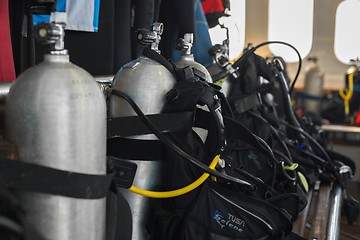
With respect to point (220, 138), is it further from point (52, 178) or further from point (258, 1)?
point (258, 1)

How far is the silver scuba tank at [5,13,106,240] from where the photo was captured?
544 mm

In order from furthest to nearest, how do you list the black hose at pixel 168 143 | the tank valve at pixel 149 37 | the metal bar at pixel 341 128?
1. the metal bar at pixel 341 128
2. the tank valve at pixel 149 37
3. the black hose at pixel 168 143

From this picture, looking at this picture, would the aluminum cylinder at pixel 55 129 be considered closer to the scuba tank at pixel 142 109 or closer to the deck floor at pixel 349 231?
the scuba tank at pixel 142 109

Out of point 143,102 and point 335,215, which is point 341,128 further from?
point 143,102

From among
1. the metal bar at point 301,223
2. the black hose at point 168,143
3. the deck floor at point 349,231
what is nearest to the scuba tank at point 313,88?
the deck floor at point 349,231

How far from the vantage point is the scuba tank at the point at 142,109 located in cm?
76

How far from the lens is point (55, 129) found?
546 mm

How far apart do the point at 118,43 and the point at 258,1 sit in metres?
3.05

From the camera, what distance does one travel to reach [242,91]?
1358mm

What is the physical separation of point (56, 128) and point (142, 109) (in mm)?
226

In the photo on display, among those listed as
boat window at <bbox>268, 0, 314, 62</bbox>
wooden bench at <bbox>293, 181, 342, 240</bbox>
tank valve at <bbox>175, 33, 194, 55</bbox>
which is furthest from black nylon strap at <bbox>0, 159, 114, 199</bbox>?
boat window at <bbox>268, 0, 314, 62</bbox>

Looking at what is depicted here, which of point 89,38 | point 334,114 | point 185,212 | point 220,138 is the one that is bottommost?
point 334,114

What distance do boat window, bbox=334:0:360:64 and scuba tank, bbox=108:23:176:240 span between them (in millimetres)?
3975

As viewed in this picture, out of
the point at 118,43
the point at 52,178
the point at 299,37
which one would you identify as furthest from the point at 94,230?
the point at 299,37
